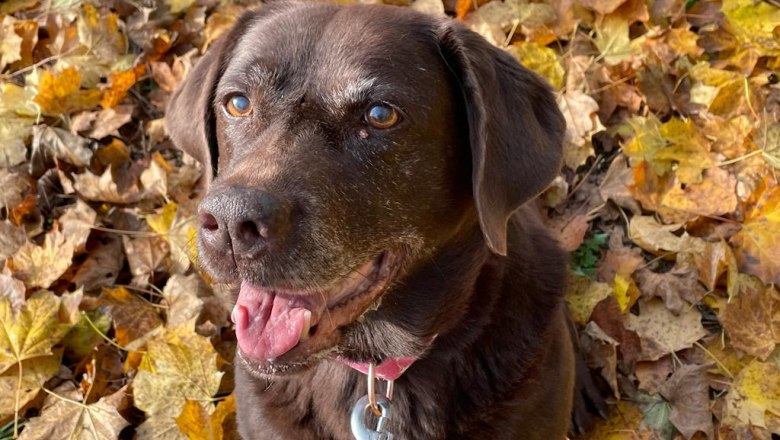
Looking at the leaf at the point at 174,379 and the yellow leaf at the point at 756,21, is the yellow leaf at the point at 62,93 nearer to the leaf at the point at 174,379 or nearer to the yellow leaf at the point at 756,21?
the leaf at the point at 174,379

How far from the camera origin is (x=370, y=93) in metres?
2.39

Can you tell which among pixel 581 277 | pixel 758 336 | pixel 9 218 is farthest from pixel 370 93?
pixel 9 218

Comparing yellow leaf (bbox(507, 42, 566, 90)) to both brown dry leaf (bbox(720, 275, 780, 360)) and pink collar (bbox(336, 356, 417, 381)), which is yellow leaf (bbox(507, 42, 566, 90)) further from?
pink collar (bbox(336, 356, 417, 381))

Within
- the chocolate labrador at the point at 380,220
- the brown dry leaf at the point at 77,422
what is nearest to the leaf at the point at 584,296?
the chocolate labrador at the point at 380,220

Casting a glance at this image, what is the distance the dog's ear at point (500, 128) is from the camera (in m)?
2.43

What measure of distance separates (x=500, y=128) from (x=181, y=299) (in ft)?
5.97

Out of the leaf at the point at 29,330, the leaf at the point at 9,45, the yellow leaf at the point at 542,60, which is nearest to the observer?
the leaf at the point at 29,330

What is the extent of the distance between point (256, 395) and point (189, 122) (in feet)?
3.28

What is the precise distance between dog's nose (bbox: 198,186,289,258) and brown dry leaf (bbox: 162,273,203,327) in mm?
1423

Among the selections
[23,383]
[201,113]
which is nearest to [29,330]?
[23,383]

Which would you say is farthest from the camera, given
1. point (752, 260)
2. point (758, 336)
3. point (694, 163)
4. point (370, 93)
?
point (694, 163)

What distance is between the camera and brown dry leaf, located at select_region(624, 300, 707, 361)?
136 inches

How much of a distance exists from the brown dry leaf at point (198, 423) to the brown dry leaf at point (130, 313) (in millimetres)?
658

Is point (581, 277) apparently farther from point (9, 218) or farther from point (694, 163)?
point (9, 218)
